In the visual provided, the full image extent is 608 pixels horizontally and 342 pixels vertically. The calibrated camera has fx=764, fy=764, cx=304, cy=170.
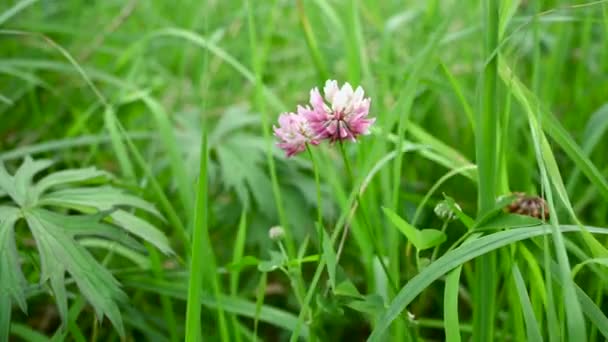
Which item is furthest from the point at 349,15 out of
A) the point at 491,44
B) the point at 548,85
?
the point at 491,44

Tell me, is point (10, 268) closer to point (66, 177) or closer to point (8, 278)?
point (8, 278)

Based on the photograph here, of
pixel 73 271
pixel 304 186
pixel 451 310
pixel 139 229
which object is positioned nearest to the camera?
pixel 451 310

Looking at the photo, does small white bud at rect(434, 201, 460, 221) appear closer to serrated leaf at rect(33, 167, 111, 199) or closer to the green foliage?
the green foliage

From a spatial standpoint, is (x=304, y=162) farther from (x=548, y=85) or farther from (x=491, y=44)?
(x=491, y=44)

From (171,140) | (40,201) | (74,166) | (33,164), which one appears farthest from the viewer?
(74,166)

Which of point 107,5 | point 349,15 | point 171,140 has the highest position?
point 107,5

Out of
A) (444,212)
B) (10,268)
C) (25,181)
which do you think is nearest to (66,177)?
(25,181)

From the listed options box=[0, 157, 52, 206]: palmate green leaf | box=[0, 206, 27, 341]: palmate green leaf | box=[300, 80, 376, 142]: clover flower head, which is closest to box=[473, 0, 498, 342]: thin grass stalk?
box=[300, 80, 376, 142]: clover flower head
